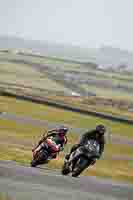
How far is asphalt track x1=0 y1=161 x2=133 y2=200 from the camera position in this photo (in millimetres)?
13820

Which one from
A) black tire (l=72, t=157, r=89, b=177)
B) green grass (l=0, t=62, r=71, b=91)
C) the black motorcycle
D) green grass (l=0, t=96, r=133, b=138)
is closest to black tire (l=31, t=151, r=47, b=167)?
the black motorcycle

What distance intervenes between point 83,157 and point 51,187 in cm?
405

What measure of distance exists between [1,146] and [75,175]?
1307cm

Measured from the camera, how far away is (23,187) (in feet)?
46.7

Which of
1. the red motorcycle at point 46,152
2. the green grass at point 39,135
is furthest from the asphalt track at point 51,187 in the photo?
the green grass at point 39,135

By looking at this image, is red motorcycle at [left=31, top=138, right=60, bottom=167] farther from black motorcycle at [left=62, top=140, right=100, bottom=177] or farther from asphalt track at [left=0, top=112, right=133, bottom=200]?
asphalt track at [left=0, top=112, right=133, bottom=200]

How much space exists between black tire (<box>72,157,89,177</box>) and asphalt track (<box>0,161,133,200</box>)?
0.97 metres

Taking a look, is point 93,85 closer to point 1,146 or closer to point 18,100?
point 18,100

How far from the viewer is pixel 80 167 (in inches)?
734

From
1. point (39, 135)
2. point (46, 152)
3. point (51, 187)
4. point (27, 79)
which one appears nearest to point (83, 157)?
point (46, 152)

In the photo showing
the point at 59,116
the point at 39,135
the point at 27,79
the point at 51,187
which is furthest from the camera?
the point at 27,79

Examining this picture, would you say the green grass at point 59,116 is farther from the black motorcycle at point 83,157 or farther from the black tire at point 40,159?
the black motorcycle at point 83,157

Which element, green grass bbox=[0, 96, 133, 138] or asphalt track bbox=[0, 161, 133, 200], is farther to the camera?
green grass bbox=[0, 96, 133, 138]

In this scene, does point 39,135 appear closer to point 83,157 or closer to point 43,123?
point 43,123
